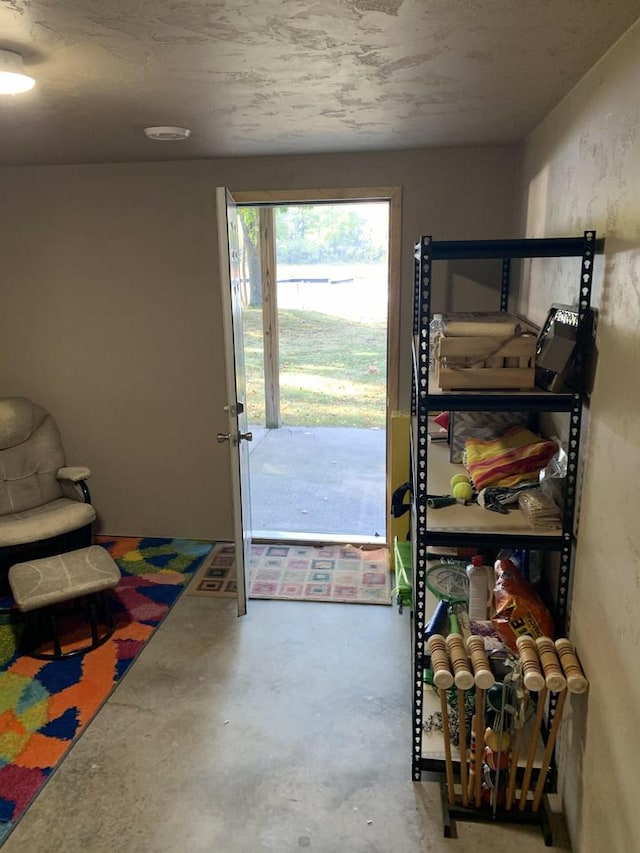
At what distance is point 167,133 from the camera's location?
2537 mm

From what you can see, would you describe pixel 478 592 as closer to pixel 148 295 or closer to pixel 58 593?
pixel 58 593

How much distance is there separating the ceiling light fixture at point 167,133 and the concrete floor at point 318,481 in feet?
7.61

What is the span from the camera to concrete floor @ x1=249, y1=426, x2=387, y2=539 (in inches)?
167

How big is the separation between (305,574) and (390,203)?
2051 mm

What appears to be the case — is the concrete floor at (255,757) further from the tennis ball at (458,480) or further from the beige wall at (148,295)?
the beige wall at (148,295)

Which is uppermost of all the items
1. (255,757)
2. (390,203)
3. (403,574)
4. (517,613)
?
(390,203)

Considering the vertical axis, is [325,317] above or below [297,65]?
below

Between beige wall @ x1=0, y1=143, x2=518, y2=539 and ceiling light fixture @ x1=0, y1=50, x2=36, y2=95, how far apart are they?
167 cm

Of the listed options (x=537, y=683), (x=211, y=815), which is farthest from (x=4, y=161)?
(x=537, y=683)

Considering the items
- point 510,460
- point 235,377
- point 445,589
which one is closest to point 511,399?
point 510,460

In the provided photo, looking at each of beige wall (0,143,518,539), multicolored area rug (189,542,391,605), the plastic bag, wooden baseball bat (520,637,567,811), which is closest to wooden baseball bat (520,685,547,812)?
wooden baseball bat (520,637,567,811)

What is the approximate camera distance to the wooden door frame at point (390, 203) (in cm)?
329

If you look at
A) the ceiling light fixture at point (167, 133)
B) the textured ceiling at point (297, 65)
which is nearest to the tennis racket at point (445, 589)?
the textured ceiling at point (297, 65)

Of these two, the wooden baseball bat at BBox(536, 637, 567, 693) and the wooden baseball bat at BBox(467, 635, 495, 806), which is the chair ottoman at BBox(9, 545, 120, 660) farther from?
the wooden baseball bat at BBox(536, 637, 567, 693)
